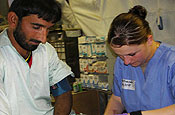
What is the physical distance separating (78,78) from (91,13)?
1.10m

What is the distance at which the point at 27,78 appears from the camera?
1.33 m

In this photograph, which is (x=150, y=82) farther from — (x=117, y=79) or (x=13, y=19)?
(x=13, y=19)

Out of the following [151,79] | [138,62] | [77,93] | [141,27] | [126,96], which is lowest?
[77,93]

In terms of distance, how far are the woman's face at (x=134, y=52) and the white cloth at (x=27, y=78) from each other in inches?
18.2

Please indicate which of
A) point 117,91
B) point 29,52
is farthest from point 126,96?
point 29,52

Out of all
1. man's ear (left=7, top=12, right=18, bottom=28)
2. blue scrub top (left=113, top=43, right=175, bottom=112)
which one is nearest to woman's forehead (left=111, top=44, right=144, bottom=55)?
blue scrub top (left=113, top=43, right=175, bottom=112)

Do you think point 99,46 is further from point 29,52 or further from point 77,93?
point 29,52

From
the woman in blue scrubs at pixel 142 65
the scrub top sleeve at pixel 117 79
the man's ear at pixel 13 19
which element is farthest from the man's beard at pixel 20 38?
the scrub top sleeve at pixel 117 79

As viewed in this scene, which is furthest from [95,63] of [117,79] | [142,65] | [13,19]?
[13,19]

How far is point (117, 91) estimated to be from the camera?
1539mm

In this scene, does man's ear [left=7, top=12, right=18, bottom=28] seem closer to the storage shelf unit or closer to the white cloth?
the white cloth

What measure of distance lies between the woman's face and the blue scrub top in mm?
70

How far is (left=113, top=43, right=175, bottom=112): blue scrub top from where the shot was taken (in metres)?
1.25

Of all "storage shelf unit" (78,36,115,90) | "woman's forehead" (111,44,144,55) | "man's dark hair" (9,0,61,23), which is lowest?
"storage shelf unit" (78,36,115,90)
